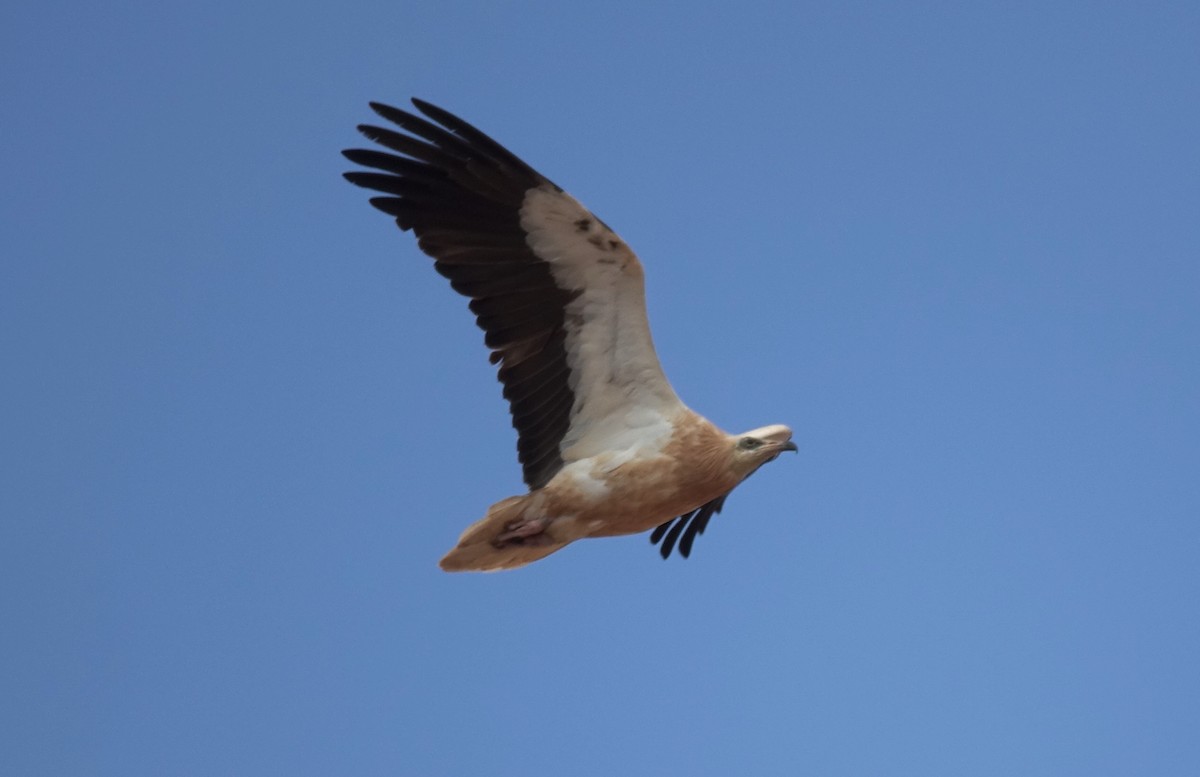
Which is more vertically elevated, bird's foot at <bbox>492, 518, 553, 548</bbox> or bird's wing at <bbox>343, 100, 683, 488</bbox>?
bird's wing at <bbox>343, 100, 683, 488</bbox>

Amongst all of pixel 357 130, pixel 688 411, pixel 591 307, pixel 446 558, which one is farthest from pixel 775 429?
pixel 357 130

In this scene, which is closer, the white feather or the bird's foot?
the white feather

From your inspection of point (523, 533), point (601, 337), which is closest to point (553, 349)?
point (601, 337)

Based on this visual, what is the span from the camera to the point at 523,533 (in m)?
12.4

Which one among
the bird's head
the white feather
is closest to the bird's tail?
the white feather

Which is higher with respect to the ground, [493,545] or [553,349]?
[553,349]

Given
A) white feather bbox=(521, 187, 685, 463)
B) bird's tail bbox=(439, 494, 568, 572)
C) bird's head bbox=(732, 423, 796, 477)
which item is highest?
white feather bbox=(521, 187, 685, 463)

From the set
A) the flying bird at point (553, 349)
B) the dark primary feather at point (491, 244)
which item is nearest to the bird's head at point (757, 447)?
the flying bird at point (553, 349)

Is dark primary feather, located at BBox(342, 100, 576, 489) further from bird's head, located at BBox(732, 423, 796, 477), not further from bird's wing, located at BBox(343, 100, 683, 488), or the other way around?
bird's head, located at BBox(732, 423, 796, 477)

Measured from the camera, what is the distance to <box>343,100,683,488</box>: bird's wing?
477 inches

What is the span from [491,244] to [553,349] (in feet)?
2.55

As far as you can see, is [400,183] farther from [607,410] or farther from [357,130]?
[607,410]

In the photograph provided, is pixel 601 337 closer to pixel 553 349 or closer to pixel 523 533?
pixel 553 349

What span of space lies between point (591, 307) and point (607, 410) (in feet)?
2.20
